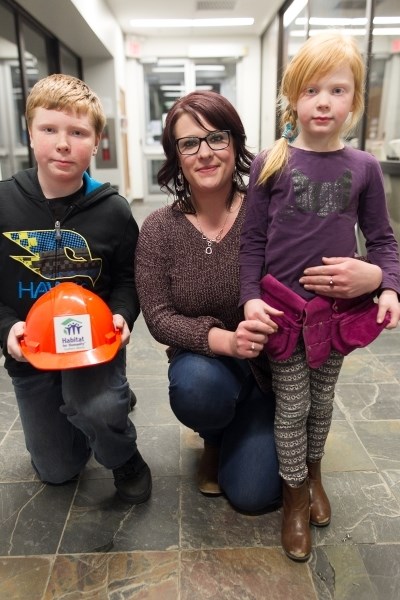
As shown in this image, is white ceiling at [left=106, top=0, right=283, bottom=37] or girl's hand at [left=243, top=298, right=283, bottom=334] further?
white ceiling at [left=106, top=0, right=283, bottom=37]

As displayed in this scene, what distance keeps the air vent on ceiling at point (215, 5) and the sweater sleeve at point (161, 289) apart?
6.58m

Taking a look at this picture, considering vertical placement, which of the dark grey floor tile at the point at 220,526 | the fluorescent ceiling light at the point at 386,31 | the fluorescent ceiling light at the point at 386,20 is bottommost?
the dark grey floor tile at the point at 220,526

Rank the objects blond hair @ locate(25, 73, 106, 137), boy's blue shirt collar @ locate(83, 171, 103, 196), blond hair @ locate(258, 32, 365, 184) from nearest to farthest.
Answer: blond hair @ locate(258, 32, 365, 184) → blond hair @ locate(25, 73, 106, 137) → boy's blue shirt collar @ locate(83, 171, 103, 196)

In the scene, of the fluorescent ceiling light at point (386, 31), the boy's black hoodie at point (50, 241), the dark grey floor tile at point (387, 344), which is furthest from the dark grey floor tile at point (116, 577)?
the fluorescent ceiling light at point (386, 31)

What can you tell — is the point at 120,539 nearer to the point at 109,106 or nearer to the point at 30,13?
the point at 30,13

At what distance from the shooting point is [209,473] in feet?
5.25

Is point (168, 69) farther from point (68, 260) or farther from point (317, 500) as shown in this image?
point (317, 500)

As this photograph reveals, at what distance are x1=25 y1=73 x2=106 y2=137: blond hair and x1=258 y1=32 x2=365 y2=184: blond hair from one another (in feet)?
1.79

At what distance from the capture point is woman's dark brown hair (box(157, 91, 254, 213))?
132cm

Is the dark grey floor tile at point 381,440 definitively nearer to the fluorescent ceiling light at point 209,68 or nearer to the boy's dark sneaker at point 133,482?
the boy's dark sneaker at point 133,482

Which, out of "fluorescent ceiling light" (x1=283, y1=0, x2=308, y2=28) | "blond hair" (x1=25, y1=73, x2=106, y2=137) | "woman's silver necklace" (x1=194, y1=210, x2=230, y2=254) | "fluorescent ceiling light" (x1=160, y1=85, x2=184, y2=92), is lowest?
"woman's silver necklace" (x1=194, y1=210, x2=230, y2=254)

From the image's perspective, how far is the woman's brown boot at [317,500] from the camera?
143 centimetres

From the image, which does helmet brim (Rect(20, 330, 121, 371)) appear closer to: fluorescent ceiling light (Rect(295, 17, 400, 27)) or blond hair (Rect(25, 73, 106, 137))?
blond hair (Rect(25, 73, 106, 137))

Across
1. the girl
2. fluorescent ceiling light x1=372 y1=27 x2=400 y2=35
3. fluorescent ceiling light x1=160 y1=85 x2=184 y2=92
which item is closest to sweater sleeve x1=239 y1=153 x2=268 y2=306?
the girl
